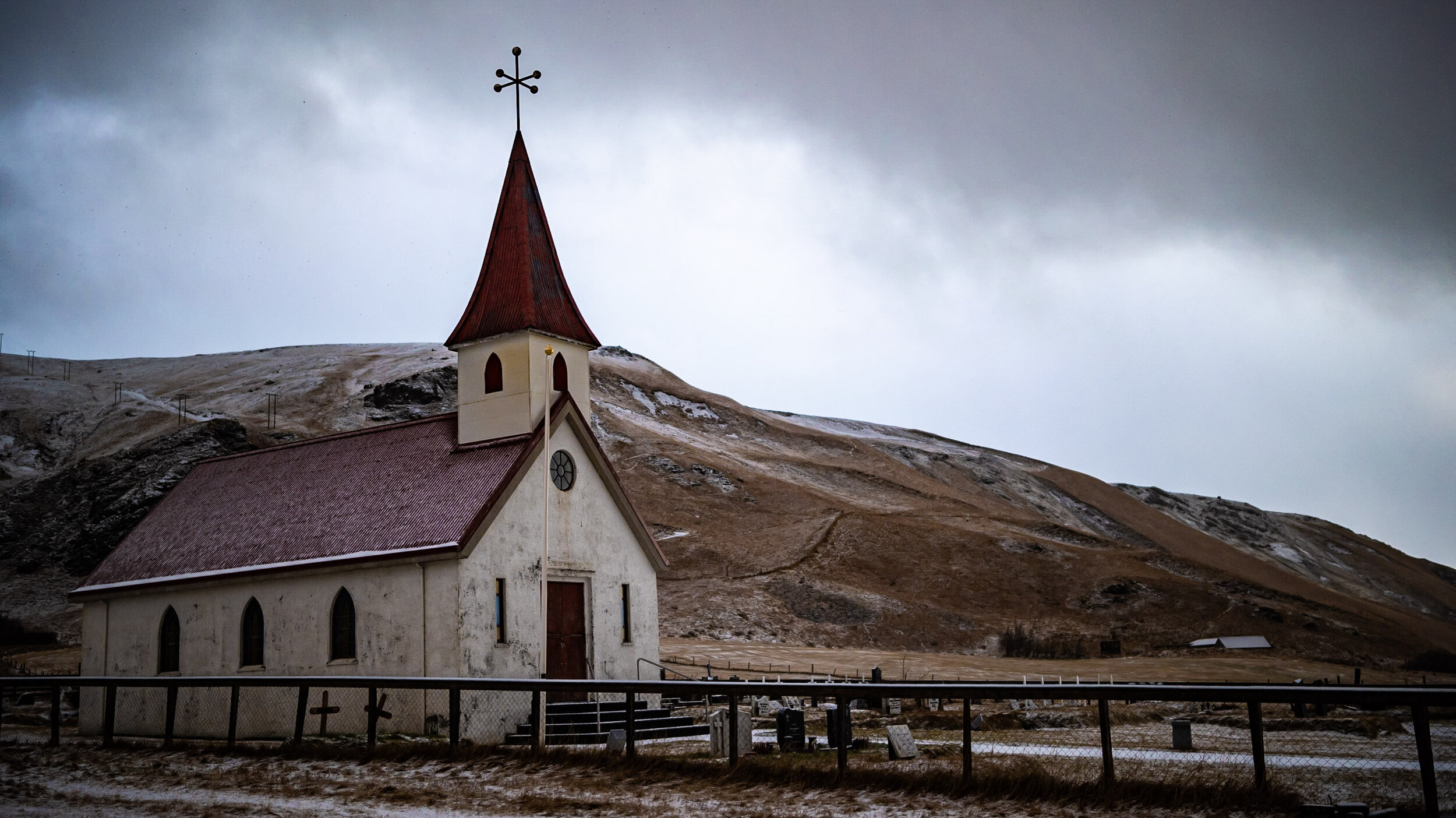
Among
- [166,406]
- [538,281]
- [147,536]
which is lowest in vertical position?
[147,536]

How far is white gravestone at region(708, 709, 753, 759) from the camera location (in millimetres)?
19969

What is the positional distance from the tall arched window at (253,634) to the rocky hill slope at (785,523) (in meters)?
45.4

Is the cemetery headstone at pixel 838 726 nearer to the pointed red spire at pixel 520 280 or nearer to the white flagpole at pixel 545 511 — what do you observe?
the white flagpole at pixel 545 511

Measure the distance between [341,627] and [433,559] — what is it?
3.48 meters

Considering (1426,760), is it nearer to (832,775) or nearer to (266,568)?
(832,775)

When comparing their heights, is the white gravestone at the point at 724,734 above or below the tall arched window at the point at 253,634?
below

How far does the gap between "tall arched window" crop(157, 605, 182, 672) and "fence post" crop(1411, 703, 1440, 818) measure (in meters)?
28.9

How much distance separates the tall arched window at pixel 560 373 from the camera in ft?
104

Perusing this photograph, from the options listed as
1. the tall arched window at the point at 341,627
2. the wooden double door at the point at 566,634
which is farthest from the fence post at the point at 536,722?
the tall arched window at the point at 341,627

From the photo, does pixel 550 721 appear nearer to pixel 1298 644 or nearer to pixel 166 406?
pixel 1298 644

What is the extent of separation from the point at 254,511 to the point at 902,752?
21.2 meters

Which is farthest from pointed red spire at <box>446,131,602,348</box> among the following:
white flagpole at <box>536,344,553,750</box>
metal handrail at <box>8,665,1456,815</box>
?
metal handrail at <box>8,665,1456,815</box>

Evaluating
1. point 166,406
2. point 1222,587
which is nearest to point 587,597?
point 1222,587

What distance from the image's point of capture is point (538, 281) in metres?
32.5
